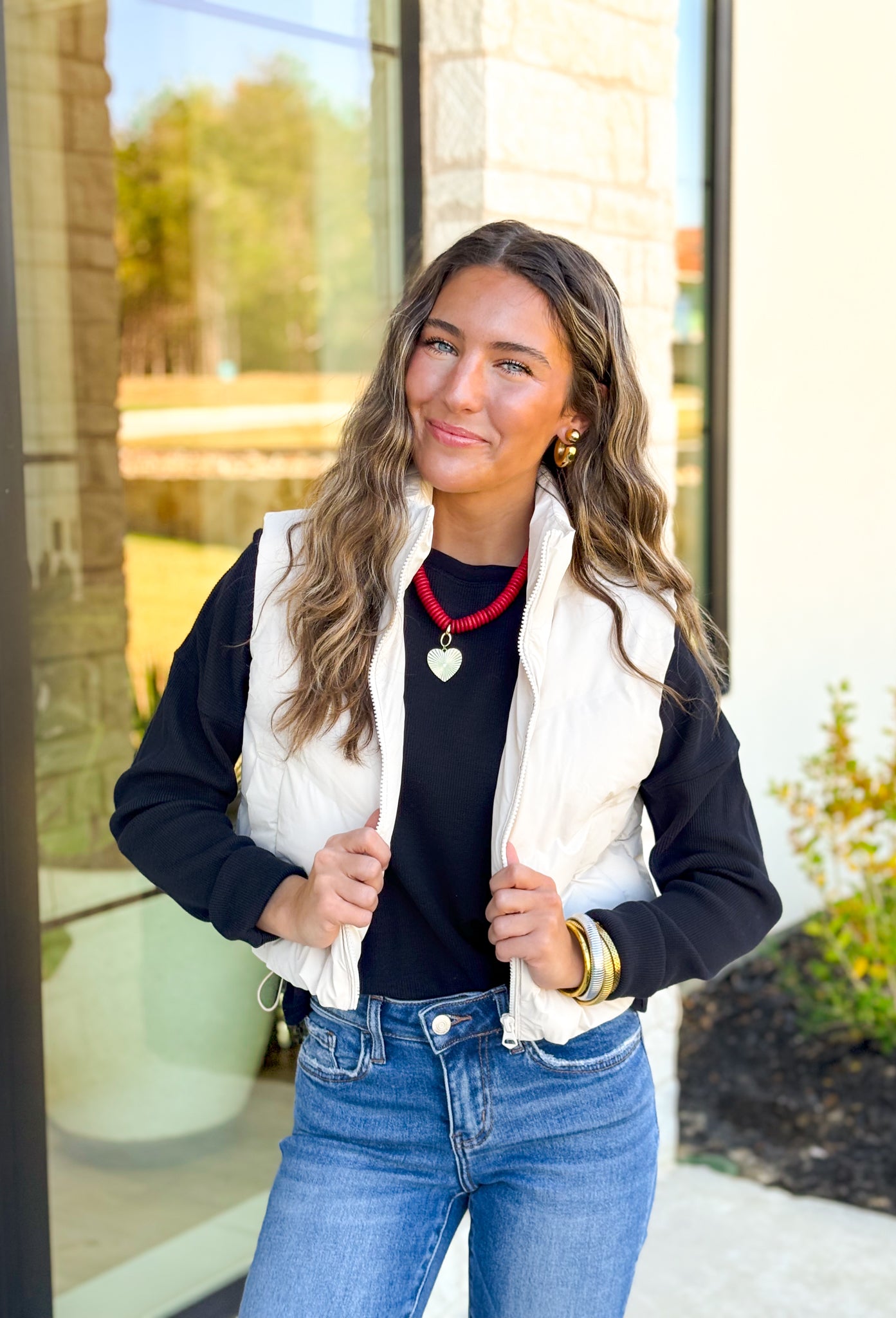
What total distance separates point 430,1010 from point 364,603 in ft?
1.78

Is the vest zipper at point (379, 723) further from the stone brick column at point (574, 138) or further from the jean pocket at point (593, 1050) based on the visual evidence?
the stone brick column at point (574, 138)

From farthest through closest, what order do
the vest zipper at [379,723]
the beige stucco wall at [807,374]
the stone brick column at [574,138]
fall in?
1. the beige stucco wall at [807,374]
2. the stone brick column at [574,138]
3. the vest zipper at [379,723]

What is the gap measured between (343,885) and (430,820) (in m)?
0.23

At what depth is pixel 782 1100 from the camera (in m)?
4.37

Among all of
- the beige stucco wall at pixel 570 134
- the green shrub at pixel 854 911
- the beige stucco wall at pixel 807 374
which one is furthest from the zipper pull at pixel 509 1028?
the beige stucco wall at pixel 807 374

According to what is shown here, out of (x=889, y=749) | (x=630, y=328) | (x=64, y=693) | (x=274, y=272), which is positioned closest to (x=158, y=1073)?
(x=64, y=693)

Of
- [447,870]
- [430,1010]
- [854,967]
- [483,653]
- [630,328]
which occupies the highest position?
[630,328]

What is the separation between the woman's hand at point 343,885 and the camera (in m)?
1.70

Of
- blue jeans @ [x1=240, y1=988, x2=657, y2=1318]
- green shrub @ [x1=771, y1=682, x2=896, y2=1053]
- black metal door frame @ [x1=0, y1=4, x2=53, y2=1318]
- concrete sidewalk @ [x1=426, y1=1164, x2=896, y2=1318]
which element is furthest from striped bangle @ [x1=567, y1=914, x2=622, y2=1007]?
green shrub @ [x1=771, y1=682, x2=896, y2=1053]

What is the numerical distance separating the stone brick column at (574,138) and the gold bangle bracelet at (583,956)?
1307 millimetres

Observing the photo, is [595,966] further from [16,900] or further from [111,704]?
[111,704]

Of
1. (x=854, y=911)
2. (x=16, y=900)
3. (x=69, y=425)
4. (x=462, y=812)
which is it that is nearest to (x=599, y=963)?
(x=462, y=812)

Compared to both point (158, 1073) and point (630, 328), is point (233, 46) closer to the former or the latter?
point (630, 328)

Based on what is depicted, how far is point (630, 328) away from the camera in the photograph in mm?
3404
